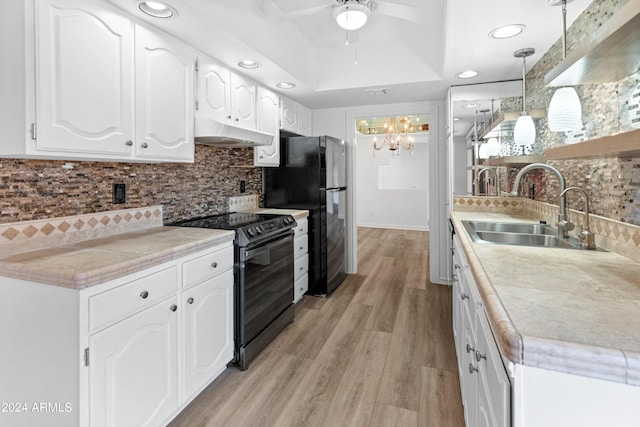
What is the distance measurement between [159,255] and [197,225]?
787mm

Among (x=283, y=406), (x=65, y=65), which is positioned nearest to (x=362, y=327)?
(x=283, y=406)

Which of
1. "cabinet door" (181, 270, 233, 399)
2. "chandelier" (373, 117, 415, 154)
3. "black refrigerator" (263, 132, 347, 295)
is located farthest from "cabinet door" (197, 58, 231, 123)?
"chandelier" (373, 117, 415, 154)

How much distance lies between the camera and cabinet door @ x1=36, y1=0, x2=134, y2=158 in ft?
4.45

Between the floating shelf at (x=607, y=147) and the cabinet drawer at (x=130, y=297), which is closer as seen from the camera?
the floating shelf at (x=607, y=147)

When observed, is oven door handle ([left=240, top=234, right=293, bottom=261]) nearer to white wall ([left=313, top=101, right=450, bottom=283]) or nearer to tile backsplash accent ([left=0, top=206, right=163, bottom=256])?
tile backsplash accent ([left=0, top=206, right=163, bottom=256])

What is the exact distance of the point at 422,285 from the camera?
3861 millimetres

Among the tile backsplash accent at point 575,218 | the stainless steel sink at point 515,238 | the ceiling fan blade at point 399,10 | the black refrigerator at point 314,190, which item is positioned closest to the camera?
the tile backsplash accent at point 575,218

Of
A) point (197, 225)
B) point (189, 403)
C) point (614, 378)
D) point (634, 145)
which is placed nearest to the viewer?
point (614, 378)

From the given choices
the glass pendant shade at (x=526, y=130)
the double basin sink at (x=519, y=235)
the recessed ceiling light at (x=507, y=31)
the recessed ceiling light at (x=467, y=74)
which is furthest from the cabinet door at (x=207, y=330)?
the recessed ceiling light at (x=467, y=74)

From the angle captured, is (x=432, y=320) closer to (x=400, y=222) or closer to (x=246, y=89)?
(x=246, y=89)

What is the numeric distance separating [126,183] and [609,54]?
7.76 feet

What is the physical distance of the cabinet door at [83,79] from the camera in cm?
136

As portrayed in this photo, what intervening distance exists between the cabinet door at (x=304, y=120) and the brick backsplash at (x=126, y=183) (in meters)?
0.88

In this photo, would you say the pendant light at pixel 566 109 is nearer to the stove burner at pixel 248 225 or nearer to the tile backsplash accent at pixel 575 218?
the tile backsplash accent at pixel 575 218
